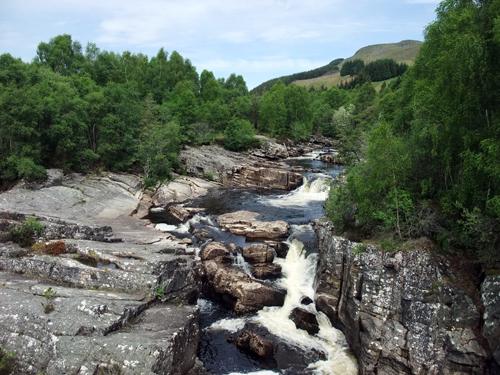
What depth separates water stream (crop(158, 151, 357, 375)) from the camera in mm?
17828

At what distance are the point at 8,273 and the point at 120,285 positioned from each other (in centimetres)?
653

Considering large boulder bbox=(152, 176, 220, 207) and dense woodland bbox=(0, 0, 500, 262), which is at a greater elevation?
dense woodland bbox=(0, 0, 500, 262)

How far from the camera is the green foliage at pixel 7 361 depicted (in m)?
13.5

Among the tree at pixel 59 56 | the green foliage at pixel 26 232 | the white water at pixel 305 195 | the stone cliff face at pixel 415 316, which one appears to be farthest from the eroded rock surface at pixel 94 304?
the tree at pixel 59 56

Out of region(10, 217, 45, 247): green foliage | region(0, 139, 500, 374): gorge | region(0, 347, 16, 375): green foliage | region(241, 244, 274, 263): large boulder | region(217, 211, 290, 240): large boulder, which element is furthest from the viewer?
region(217, 211, 290, 240): large boulder

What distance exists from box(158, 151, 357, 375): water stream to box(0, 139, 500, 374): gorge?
10 cm

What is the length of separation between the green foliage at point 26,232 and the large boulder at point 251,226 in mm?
16397

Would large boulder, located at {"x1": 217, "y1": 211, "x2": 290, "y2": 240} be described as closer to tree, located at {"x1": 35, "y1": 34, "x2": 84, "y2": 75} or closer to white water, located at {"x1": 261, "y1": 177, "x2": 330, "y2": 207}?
white water, located at {"x1": 261, "y1": 177, "x2": 330, "y2": 207}

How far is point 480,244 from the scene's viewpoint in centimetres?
1573

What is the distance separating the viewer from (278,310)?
72.5 feet

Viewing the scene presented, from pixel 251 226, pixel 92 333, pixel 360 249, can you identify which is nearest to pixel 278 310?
pixel 360 249

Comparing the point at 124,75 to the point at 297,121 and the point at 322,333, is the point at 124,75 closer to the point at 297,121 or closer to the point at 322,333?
the point at 297,121

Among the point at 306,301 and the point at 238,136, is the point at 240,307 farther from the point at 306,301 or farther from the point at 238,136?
the point at 238,136

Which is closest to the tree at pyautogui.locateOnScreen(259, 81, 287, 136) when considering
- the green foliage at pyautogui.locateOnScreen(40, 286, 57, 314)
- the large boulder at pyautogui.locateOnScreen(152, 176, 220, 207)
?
the large boulder at pyautogui.locateOnScreen(152, 176, 220, 207)
